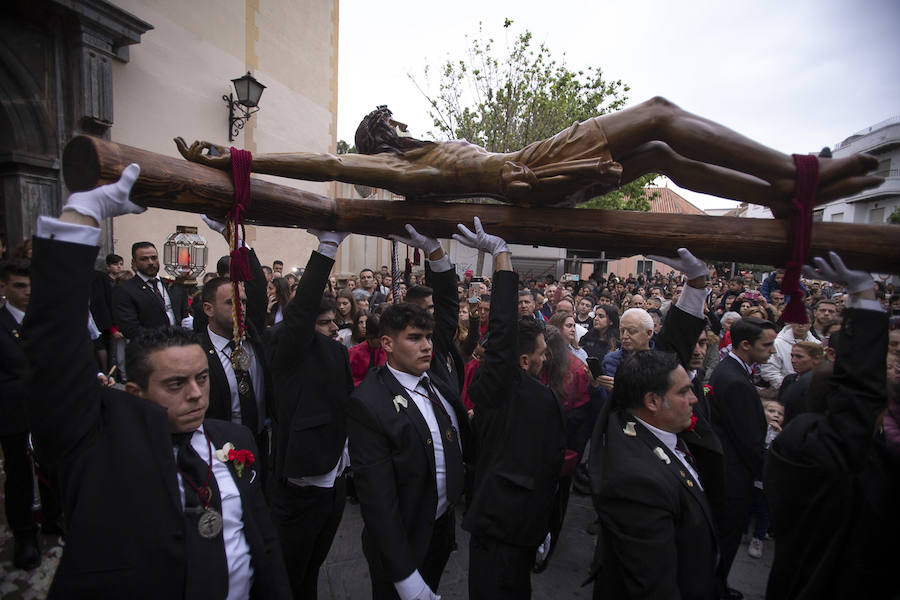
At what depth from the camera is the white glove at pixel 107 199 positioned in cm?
149

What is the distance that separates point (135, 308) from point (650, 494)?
5.23 m

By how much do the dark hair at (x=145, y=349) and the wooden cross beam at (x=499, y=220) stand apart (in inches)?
20.1

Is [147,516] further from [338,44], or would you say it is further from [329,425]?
[338,44]

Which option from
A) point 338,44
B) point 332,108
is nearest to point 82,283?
point 332,108

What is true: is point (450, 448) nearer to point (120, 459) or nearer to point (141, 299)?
point (120, 459)

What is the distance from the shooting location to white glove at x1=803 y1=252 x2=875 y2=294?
2.02 metres

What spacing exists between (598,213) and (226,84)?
32.1ft

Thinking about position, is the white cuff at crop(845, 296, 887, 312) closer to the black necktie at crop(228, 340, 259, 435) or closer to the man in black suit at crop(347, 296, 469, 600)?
the man in black suit at crop(347, 296, 469, 600)

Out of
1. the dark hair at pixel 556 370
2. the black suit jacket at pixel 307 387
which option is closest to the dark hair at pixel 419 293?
the black suit jacket at pixel 307 387

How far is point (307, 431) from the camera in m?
2.76

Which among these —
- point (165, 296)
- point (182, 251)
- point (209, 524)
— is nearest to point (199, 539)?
point (209, 524)

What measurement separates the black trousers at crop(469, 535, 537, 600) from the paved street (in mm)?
982

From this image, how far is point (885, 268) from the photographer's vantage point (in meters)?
2.08

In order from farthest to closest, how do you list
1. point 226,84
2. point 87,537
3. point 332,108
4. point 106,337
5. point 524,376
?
point 332,108 → point 226,84 → point 106,337 → point 524,376 → point 87,537
